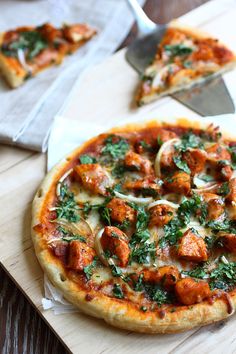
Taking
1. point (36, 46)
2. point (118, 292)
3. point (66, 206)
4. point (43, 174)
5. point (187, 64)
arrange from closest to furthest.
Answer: point (118, 292)
point (66, 206)
point (43, 174)
point (187, 64)
point (36, 46)

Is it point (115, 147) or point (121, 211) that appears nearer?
point (121, 211)

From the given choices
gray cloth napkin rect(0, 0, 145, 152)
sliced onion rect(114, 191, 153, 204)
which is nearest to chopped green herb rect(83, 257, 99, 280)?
sliced onion rect(114, 191, 153, 204)

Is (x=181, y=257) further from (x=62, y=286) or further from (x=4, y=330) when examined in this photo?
(x=4, y=330)

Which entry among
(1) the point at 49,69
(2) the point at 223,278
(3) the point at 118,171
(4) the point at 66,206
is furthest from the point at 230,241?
(1) the point at 49,69

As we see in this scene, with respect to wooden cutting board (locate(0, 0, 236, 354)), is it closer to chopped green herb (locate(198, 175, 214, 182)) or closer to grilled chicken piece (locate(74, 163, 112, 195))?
grilled chicken piece (locate(74, 163, 112, 195))

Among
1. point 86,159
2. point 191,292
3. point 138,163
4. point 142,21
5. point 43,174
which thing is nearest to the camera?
point 191,292

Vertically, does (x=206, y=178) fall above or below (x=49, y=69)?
below

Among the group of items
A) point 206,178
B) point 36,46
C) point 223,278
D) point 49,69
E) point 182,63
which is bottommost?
point 223,278

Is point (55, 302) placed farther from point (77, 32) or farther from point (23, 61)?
point (77, 32)
